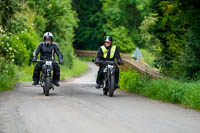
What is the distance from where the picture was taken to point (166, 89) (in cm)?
1528

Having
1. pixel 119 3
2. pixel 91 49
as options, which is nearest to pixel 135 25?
pixel 119 3

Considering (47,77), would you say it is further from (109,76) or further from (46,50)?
(109,76)

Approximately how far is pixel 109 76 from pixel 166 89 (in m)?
2.00

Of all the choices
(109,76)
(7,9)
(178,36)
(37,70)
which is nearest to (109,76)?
(109,76)

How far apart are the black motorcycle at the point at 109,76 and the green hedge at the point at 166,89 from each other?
1.19m

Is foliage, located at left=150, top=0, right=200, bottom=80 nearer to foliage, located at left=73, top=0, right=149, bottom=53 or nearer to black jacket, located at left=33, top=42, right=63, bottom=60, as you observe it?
black jacket, located at left=33, top=42, right=63, bottom=60

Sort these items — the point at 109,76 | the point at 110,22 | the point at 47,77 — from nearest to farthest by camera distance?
the point at 47,77
the point at 109,76
the point at 110,22

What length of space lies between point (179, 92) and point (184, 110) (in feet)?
6.04

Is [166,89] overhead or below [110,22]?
below

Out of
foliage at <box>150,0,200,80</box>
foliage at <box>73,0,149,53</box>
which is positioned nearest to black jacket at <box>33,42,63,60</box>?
foliage at <box>150,0,200,80</box>

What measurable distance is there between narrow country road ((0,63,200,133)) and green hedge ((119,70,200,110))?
47cm

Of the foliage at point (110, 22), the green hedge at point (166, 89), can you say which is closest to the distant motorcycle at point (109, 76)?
the green hedge at point (166, 89)

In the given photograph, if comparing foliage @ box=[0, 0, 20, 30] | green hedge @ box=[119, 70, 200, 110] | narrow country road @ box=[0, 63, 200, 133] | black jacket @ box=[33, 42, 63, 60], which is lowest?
narrow country road @ box=[0, 63, 200, 133]

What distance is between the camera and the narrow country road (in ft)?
30.6
